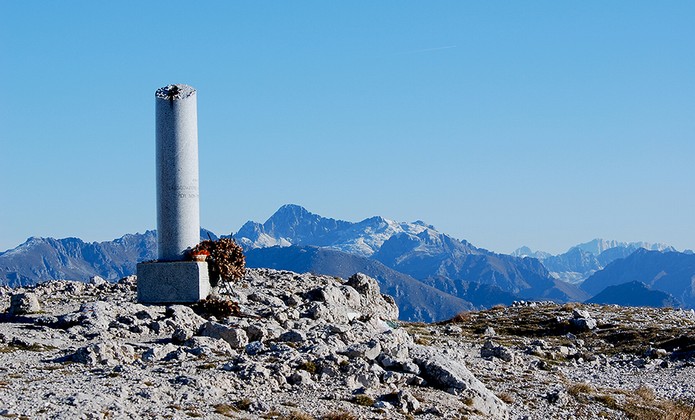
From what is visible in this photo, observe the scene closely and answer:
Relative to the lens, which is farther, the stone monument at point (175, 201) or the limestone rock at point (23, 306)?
the stone monument at point (175, 201)

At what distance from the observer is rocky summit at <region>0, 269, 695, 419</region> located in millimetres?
16719

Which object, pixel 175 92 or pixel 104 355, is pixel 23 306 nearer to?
pixel 175 92

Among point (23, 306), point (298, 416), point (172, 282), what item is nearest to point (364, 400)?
point (298, 416)

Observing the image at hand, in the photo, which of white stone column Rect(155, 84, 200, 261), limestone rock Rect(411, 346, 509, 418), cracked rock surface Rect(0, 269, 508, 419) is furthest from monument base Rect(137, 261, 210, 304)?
limestone rock Rect(411, 346, 509, 418)

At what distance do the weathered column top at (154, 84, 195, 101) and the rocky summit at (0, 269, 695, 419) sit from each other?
22.8 ft

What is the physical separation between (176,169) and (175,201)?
109 centimetres

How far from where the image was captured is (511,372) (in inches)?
1000

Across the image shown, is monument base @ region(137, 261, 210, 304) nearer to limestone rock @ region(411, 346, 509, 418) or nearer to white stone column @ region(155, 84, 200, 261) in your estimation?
white stone column @ region(155, 84, 200, 261)

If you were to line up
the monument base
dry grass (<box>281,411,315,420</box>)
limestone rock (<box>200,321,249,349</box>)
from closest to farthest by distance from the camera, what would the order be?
dry grass (<box>281,411,315,420</box>) < limestone rock (<box>200,321,249,349</box>) < the monument base

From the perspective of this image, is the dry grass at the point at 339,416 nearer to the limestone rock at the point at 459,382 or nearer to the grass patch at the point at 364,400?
the grass patch at the point at 364,400

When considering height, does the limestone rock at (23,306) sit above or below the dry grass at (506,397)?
above

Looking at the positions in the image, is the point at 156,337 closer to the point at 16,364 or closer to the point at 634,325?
the point at 16,364

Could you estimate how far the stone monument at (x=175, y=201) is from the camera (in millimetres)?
29578

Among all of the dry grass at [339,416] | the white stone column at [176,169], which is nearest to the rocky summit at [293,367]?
the dry grass at [339,416]
